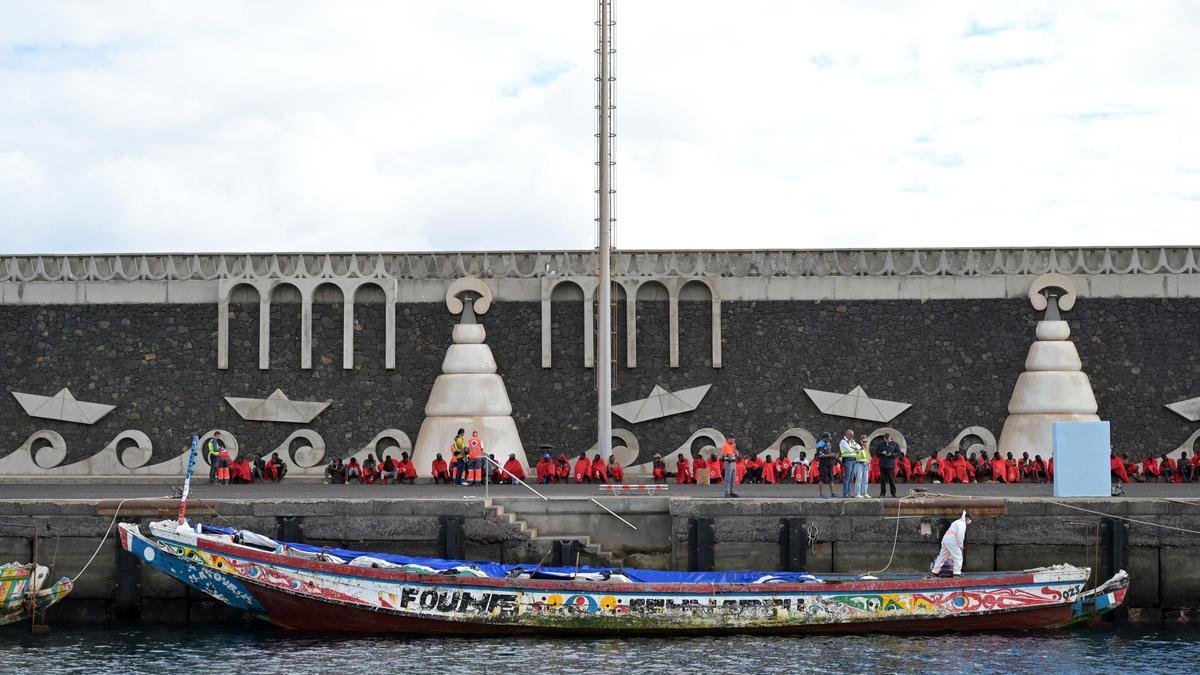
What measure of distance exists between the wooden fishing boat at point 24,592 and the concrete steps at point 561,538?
6477 millimetres

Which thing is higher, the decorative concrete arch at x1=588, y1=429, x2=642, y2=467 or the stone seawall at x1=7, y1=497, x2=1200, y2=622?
the decorative concrete arch at x1=588, y1=429, x2=642, y2=467

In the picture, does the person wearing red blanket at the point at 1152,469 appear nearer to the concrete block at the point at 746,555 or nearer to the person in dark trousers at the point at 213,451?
the concrete block at the point at 746,555

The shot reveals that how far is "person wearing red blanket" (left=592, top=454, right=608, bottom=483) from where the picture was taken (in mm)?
30656

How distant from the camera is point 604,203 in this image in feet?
103

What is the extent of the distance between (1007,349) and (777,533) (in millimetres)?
12805

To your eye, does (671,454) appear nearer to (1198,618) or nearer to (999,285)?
(999,285)

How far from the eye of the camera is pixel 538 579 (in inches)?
843

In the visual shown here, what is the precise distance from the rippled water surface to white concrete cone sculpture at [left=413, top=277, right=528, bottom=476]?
10122 mm

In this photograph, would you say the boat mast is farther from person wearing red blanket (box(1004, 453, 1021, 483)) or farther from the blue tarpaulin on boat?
the blue tarpaulin on boat

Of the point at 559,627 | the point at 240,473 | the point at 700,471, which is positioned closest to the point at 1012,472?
the point at 700,471

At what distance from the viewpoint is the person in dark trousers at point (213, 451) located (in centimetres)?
2986

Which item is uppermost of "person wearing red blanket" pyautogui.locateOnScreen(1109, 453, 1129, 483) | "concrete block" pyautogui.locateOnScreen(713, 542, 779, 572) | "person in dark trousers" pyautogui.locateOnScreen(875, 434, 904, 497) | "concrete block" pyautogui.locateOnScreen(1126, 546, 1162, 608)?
"person in dark trousers" pyautogui.locateOnScreen(875, 434, 904, 497)

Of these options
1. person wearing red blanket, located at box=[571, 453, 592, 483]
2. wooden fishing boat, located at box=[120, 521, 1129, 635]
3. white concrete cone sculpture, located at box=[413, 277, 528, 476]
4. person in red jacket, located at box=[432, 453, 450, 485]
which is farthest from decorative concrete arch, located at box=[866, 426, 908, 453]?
wooden fishing boat, located at box=[120, 521, 1129, 635]

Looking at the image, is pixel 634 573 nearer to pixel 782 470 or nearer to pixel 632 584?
pixel 632 584
